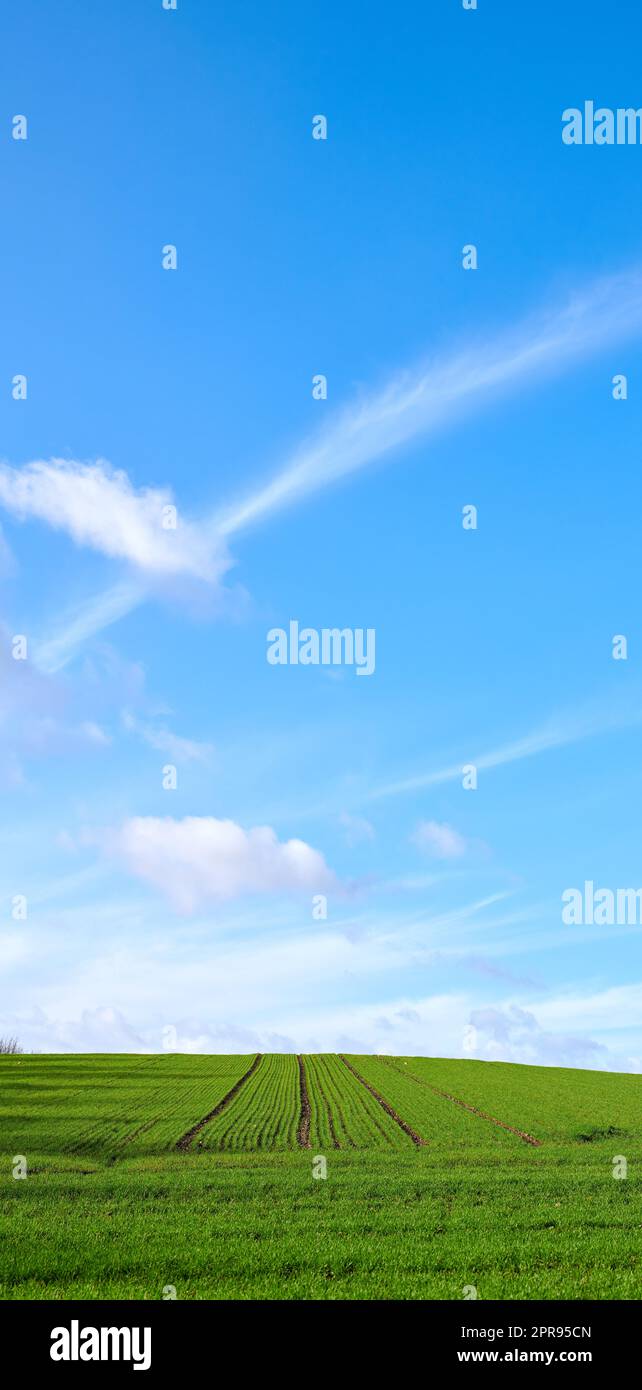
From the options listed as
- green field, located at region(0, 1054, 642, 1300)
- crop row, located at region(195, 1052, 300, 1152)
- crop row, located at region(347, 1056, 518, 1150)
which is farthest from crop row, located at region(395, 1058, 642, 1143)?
crop row, located at region(195, 1052, 300, 1152)

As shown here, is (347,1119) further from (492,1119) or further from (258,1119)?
(492,1119)

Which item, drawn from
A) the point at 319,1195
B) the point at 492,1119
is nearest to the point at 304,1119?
the point at 492,1119

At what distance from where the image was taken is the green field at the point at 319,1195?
67.1 feet

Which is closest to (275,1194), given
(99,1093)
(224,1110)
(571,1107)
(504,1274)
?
(504,1274)

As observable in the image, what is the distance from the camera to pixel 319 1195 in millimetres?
30000

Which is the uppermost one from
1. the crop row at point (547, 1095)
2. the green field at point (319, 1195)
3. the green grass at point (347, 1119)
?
the green field at point (319, 1195)

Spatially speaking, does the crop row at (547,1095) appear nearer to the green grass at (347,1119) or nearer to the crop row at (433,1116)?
the crop row at (433,1116)

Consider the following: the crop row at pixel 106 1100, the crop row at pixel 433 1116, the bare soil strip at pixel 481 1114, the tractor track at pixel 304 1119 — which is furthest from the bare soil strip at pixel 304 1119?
the bare soil strip at pixel 481 1114

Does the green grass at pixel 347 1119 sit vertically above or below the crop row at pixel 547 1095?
above

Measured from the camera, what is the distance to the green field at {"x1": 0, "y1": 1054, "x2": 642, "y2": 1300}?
20453mm

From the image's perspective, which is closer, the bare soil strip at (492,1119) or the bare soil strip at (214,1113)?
the bare soil strip at (214,1113)
